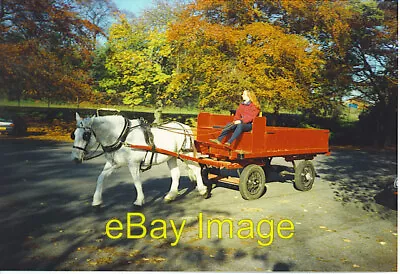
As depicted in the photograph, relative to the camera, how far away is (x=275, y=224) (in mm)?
4711

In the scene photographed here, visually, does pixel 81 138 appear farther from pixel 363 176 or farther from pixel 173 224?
pixel 363 176

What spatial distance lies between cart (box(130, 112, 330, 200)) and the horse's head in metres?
0.65

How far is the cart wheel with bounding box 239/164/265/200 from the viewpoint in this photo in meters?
5.81

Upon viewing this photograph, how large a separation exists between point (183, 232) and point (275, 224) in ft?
3.87

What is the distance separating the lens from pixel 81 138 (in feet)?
16.3

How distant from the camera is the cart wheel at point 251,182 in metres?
5.81

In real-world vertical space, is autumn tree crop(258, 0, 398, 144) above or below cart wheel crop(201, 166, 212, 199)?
above

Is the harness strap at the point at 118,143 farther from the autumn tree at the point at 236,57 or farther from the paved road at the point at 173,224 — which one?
the autumn tree at the point at 236,57

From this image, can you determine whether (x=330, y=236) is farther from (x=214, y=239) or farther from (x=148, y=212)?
(x=148, y=212)

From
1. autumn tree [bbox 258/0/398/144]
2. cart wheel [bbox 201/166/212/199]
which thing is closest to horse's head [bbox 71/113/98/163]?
cart wheel [bbox 201/166/212/199]

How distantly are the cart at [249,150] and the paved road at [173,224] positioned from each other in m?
0.29

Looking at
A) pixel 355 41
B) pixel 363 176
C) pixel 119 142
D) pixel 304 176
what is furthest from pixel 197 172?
pixel 355 41

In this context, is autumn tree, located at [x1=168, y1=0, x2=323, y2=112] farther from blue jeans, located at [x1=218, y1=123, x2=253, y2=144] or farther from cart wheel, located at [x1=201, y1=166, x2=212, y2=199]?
blue jeans, located at [x1=218, y1=123, x2=253, y2=144]

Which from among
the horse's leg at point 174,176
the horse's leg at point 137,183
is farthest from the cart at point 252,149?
the horse's leg at point 137,183
